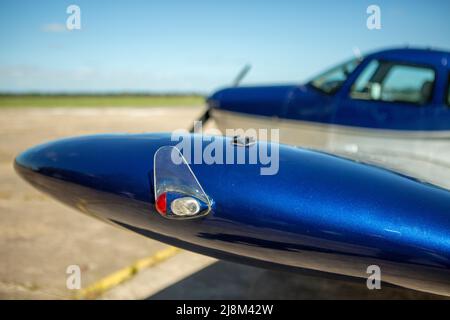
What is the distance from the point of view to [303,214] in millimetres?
1868

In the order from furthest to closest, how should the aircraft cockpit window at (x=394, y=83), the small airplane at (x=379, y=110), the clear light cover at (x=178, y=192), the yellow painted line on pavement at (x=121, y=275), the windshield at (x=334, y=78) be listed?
the windshield at (x=334, y=78) < the aircraft cockpit window at (x=394, y=83) < the small airplane at (x=379, y=110) < the yellow painted line on pavement at (x=121, y=275) < the clear light cover at (x=178, y=192)

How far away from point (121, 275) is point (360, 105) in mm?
3038

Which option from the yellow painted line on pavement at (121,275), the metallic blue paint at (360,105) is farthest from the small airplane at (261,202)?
the metallic blue paint at (360,105)

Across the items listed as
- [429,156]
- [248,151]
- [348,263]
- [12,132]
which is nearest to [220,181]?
[248,151]

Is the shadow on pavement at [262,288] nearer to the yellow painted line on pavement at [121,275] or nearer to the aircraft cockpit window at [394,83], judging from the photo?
the yellow painted line on pavement at [121,275]

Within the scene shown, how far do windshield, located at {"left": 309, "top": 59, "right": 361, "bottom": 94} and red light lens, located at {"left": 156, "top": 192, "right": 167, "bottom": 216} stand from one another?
10.5ft

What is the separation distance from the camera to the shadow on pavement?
354cm

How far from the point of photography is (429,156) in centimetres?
373

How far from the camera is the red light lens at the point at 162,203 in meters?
1.95

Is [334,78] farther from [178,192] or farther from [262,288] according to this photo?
[178,192]

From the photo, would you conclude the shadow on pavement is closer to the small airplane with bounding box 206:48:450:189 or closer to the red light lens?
the small airplane with bounding box 206:48:450:189

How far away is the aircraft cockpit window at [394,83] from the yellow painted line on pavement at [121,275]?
277 cm

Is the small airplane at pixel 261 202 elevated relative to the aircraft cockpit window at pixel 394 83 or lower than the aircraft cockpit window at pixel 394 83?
lower

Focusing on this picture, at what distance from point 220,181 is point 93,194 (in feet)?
2.73
